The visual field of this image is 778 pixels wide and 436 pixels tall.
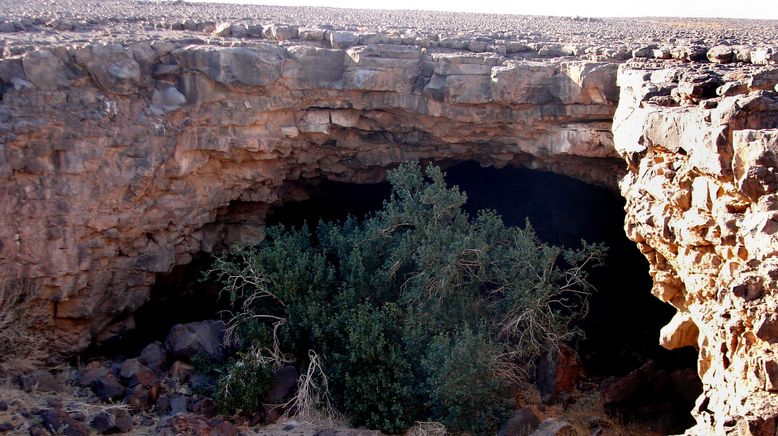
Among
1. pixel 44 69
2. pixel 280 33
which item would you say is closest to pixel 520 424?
pixel 280 33

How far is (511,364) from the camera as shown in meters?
7.16

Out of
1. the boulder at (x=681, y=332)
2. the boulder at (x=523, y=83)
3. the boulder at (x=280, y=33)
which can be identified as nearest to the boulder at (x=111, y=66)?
the boulder at (x=280, y=33)

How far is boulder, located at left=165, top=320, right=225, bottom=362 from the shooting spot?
766cm

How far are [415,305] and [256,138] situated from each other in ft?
8.03

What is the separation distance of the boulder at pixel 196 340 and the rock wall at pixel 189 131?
23.0 inches

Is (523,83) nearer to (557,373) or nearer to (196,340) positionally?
(557,373)

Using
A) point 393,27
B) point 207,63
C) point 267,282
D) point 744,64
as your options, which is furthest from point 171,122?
point 744,64

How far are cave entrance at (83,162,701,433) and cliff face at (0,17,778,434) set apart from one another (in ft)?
1.70

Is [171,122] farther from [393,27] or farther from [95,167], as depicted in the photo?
[393,27]

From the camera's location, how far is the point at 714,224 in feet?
15.4

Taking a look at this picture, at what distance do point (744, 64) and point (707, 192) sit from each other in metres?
2.17

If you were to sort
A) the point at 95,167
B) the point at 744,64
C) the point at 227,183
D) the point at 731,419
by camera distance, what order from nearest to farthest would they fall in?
1. the point at 731,419
2. the point at 744,64
3. the point at 95,167
4. the point at 227,183

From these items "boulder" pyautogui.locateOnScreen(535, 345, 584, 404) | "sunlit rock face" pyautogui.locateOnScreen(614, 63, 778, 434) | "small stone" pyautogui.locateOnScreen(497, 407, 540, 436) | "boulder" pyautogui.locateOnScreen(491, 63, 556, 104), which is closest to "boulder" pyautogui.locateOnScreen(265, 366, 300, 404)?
"small stone" pyautogui.locateOnScreen(497, 407, 540, 436)

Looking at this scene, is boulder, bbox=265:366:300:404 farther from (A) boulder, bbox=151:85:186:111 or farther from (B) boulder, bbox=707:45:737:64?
(B) boulder, bbox=707:45:737:64
